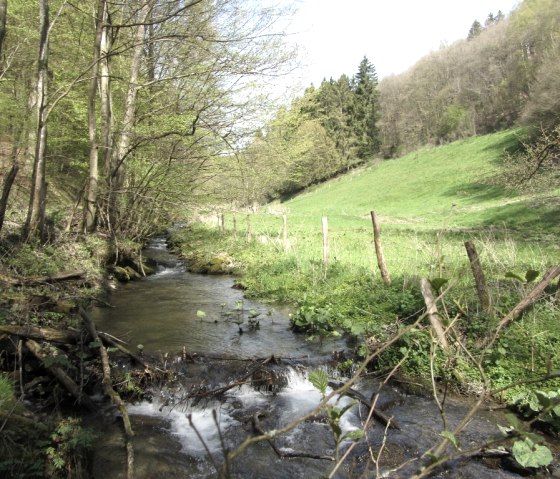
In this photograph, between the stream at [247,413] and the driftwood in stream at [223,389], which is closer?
the stream at [247,413]

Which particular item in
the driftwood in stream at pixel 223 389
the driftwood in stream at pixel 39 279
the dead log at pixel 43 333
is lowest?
the driftwood in stream at pixel 223 389

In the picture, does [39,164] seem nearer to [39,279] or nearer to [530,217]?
[39,279]

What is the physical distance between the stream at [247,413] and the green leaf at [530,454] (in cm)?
41

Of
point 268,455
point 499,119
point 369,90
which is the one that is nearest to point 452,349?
point 268,455

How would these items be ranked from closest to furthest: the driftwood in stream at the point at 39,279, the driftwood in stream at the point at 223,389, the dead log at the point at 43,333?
the dead log at the point at 43,333 → the driftwood in stream at the point at 223,389 → the driftwood in stream at the point at 39,279

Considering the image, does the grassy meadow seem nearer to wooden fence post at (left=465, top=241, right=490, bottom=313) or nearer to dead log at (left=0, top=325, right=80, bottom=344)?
wooden fence post at (left=465, top=241, right=490, bottom=313)

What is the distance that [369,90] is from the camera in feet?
231

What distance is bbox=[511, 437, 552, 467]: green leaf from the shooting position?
3.63m

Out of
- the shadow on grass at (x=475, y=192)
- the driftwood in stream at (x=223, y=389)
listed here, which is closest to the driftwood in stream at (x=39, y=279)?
the driftwood in stream at (x=223, y=389)

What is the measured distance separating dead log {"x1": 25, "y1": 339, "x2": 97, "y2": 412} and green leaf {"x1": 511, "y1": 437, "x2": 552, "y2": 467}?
14.2 ft

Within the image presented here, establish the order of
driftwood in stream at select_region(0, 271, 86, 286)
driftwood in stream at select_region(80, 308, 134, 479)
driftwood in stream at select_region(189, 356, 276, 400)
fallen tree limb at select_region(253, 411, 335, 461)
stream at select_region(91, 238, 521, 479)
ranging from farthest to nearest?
driftwood in stream at select_region(0, 271, 86, 286) < driftwood in stream at select_region(189, 356, 276, 400) < stream at select_region(91, 238, 521, 479) < driftwood in stream at select_region(80, 308, 134, 479) < fallen tree limb at select_region(253, 411, 335, 461)

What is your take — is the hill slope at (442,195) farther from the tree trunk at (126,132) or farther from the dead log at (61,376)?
the dead log at (61,376)

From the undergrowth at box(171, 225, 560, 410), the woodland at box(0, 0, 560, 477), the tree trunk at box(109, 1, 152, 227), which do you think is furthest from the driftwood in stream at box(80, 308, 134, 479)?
the tree trunk at box(109, 1, 152, 227)

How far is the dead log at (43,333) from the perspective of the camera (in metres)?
4.69
